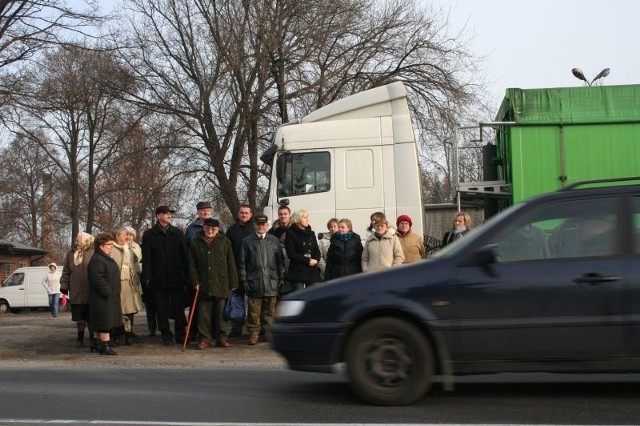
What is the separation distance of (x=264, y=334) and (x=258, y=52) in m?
15.5

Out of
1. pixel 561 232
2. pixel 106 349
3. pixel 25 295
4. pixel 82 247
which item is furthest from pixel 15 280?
pixel 561 232

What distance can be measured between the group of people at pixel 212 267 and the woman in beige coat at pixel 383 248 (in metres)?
0.01

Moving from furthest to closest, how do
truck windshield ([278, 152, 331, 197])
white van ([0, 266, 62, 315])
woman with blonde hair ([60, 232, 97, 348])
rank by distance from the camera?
white van ([0, 266, 62, 315]), truck windshield ([278, 152, 331, 197]), woman with blonde hair ([60, 232, 97, 348])

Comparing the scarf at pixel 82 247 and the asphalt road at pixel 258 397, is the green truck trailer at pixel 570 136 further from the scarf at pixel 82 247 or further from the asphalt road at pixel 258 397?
the scarf at pixel 82 247

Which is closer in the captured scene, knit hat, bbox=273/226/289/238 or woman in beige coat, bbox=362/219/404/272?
woman in beige coat, bbox=362/219/404/272

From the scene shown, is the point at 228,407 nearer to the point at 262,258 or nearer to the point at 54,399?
the point at 54,399

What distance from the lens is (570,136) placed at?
1142 centimetres

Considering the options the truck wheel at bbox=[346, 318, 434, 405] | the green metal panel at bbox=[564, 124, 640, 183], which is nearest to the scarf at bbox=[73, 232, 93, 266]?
the truck wheel at bbox=[346, 318, 434, 405]

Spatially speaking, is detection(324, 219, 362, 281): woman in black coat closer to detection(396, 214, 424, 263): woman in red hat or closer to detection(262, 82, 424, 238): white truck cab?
detection(396, 214, 424, 263): woman in red hat

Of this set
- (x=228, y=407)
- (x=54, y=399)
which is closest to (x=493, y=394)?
(x=228, y=407)

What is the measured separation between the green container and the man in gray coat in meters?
3.77

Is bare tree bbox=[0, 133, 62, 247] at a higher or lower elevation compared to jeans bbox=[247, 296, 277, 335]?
higher

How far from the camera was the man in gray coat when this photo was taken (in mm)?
10406

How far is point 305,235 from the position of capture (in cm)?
1048
